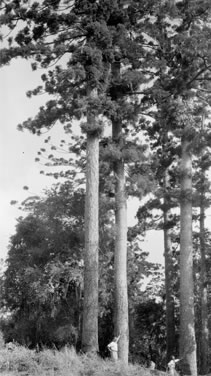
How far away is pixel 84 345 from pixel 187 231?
702 cm

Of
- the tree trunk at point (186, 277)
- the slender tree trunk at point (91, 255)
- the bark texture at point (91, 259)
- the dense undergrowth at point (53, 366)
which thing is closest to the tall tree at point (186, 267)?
the tree trunk at point (186, 277)

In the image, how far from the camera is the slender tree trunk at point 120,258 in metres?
17.2

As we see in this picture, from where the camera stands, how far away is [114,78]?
17.9m

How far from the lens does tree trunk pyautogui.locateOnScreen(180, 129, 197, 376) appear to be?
18.7 meters

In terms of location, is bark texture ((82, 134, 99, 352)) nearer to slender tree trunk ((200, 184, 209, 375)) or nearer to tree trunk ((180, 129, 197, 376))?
tree trunk ((180, 129, 197, 376))

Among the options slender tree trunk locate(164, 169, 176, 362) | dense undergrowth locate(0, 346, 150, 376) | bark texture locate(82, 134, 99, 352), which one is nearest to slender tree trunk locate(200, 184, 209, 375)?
slender tree trunk locate(164, 169, 176, 362)

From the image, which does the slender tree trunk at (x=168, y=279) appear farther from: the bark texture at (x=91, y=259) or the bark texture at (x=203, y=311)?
the bark texture at (x=91, y=259)

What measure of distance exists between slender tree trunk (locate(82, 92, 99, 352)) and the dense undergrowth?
3.64 meters

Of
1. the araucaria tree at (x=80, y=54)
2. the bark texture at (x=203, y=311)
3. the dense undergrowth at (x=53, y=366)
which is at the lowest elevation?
the dense undergrowth at (x=53, y=366)

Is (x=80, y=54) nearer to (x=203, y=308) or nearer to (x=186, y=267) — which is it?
(x=186, y=267)

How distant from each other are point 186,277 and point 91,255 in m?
5.45

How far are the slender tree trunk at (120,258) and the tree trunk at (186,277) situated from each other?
2752 millimetres

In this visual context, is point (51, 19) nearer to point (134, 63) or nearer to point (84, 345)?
point (134, 63)

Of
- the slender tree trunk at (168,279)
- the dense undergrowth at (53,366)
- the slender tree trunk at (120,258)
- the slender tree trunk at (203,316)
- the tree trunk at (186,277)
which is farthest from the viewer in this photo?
the slender tree trunk at (203,316)
